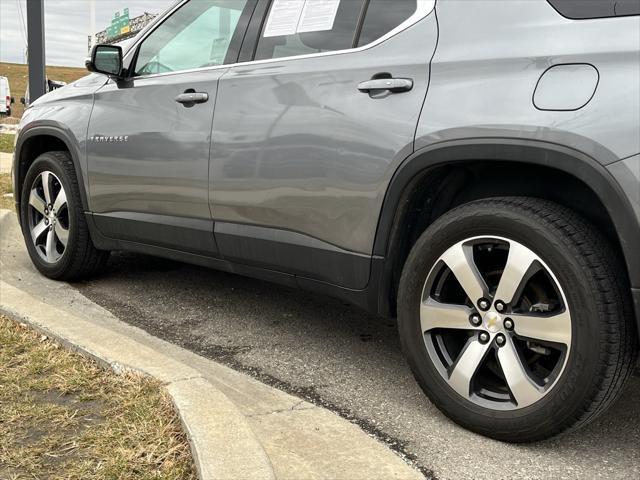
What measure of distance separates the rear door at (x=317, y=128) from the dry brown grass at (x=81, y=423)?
0.87 meters

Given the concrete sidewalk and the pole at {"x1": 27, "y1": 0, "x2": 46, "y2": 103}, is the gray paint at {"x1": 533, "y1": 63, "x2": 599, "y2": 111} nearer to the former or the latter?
the concrete sidewalk

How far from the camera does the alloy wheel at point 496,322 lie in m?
2.37

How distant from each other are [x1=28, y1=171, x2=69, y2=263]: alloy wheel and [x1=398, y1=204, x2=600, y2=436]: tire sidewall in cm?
259

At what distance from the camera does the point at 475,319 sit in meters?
2.51

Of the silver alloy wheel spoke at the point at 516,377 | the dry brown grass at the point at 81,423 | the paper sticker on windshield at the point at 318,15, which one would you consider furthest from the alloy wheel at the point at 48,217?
the silver alloy wheel spoke at the point at 516,377

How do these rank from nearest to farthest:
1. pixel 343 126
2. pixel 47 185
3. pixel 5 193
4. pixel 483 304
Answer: pixel 483 304, pixel 343 126, pixel 47 185, pixel 5 193

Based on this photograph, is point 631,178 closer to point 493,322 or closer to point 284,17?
point 493,322

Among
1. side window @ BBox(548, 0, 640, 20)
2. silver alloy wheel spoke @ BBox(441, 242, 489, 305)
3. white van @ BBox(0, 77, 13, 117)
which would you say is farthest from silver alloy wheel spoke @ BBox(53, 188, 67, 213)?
white van @ BBox(0, 77, 13, 117)

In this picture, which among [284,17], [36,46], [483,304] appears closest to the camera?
[483,304]

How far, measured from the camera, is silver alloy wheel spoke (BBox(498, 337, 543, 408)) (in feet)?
7.87

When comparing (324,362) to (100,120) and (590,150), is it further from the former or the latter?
(100,120)

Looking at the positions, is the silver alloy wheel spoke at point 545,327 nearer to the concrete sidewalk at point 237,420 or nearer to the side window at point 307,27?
the concrete sidewalk at point 237,420

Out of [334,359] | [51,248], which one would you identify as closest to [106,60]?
[51,248]

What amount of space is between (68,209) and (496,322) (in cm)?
290
